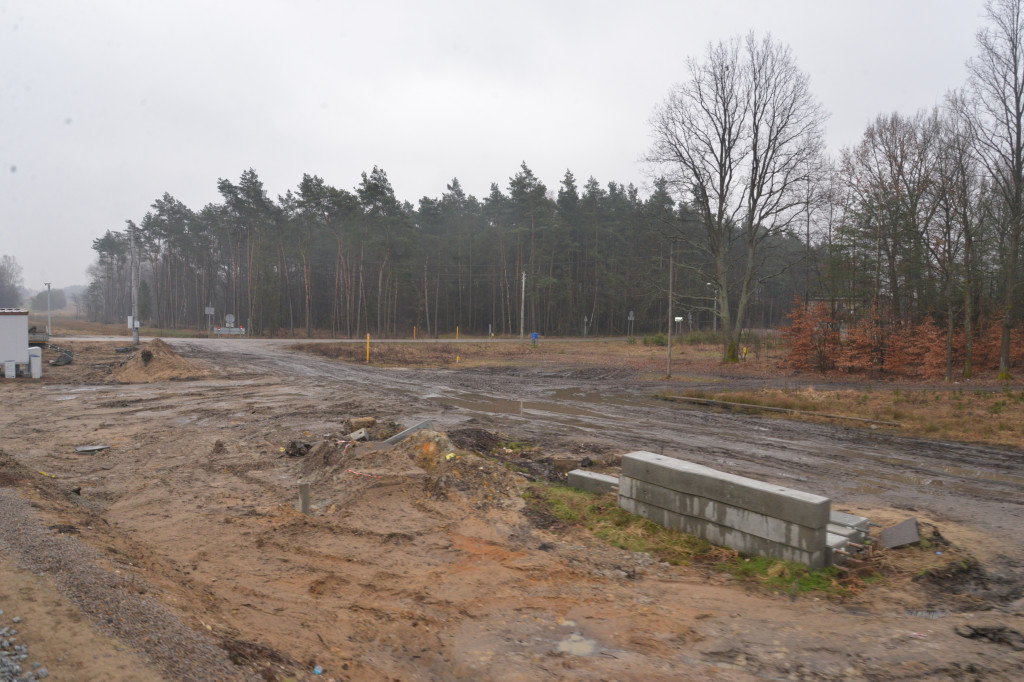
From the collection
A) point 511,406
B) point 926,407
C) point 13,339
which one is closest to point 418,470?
point 511,406

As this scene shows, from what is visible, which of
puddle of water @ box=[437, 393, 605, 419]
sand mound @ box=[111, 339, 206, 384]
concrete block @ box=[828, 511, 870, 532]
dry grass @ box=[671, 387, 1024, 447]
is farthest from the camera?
sand mound @ box=[111, 339, 206, 384]

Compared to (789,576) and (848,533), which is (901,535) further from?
(789,576)

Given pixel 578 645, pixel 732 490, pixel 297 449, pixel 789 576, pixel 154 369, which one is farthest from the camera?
pixel 154 369

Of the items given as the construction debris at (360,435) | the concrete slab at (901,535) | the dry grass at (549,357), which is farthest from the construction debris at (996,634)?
the dry grass at (549,357)

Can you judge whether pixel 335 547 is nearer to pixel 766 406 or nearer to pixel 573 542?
pixel 573 542

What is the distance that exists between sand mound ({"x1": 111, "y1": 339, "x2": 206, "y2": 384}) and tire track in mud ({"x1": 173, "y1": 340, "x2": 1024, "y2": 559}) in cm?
245

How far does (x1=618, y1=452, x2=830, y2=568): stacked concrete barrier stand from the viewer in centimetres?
629

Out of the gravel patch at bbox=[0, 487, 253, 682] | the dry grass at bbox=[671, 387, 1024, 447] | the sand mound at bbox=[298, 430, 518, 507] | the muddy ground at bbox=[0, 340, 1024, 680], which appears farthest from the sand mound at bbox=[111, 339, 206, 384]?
the dry grass at bbox=[671, 387, 1024, 447]

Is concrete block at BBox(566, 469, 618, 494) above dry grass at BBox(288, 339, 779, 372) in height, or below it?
below

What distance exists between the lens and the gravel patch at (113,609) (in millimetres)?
3555

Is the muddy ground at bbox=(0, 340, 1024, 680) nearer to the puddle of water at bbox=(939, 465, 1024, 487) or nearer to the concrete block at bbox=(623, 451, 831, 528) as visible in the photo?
the puddle of water at bbox=(939, 465, 1024, 487)

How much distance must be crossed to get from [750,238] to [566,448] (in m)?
25.3

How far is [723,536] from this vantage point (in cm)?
702

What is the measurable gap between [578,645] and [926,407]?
58.4 ft
